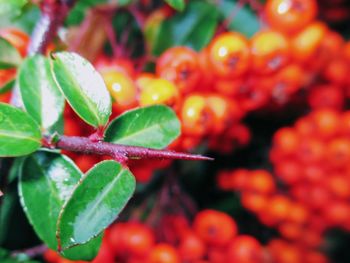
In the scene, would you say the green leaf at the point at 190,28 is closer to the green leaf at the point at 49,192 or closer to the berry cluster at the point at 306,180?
the berry cluster at the point at 306,180

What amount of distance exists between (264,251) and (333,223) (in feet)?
0.80

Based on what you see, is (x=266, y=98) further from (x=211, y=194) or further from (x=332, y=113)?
(x=211, y=194)

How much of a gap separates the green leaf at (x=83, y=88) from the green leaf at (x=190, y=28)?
550mm

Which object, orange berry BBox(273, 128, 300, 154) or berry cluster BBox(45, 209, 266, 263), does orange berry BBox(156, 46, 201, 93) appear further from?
orange berry BBox(273, 128, 300, 154)

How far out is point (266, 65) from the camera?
111 centimetres

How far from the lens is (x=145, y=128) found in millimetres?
690

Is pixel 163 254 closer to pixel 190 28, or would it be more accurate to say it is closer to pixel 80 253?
pixel 80 253

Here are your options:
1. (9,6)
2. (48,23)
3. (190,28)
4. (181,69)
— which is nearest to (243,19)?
(190,28)

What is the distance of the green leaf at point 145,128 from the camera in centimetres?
65

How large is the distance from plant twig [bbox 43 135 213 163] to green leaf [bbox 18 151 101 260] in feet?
0.30

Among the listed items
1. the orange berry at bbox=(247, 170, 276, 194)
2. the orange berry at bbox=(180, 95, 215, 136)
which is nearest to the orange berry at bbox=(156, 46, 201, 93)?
the orange berry at bbox=(180, 95, 215, 136)

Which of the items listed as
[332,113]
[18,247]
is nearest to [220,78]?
[332,113]

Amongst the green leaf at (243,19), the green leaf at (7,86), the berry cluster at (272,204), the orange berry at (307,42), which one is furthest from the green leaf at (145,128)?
the berry cluster at (272,204)

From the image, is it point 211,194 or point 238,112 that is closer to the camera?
point 238,112
